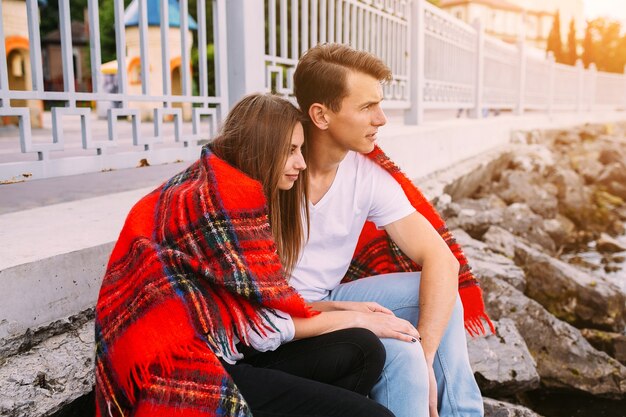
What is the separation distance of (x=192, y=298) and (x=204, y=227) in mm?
196

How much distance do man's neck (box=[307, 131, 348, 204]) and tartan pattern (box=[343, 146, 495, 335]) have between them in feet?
0.51

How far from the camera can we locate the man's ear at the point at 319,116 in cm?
239

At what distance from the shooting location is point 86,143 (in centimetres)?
258

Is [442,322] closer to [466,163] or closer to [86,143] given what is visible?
[86,143]

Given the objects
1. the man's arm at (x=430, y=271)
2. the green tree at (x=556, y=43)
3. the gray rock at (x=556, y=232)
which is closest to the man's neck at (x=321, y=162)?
the man's arm at (x=430, y=271)

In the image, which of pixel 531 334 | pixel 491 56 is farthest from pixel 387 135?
pixel 491 56

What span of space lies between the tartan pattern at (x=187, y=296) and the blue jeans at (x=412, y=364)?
352 mm

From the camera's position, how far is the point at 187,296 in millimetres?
1701

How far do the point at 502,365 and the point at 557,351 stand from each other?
774mm

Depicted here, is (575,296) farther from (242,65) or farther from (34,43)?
(34,43)

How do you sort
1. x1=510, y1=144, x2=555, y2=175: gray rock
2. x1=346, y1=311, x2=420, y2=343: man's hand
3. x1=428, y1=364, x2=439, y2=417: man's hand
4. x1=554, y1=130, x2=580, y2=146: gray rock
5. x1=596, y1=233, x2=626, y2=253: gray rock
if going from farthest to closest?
x1=554, y1=130, x2=580, y2=146: gray rock
x1=510, y1=144, x2=555, y2=175: gray rock
x1=596, y1=233, x2=626, y2=253: gray rock
x1=428, y1=364, x2=439, y2=417: man's hand
x1=346, y1=311, x2=420, y2=343: man's hand

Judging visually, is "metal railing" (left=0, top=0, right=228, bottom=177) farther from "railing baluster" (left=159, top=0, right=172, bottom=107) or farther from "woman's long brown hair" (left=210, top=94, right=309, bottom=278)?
"woman's long brown hair" (left=210, top=94, right=309, bottom=278)

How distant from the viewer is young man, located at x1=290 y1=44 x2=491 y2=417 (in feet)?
7.53

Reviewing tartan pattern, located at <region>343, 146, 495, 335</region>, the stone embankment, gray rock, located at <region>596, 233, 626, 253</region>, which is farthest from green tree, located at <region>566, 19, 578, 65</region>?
tartan pattern, located at <region>343, 146, 495, 335</region>
